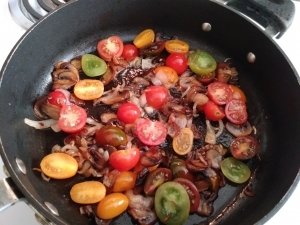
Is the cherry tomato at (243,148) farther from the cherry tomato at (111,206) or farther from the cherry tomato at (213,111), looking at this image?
the cherry tomato at (111,206)

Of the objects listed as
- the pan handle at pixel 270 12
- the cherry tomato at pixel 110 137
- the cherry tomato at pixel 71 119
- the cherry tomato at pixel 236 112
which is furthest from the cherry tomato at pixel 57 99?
the pan handle at pixel 270 12

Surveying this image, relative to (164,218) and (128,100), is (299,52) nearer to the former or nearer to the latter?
(128,100)

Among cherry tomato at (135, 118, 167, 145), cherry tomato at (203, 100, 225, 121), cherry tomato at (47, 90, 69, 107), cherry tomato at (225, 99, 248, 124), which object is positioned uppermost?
cherry tomato at (225, 99, 248, 124)

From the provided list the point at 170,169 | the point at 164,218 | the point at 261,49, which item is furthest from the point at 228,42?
the point at 164,218

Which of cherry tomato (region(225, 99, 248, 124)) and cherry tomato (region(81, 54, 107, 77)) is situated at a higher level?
cherry tomato (region(225, 99, 248, 124))

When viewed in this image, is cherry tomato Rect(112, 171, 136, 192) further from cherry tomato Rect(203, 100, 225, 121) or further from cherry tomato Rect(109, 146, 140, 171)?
cherry tomato Rect(203, 100, 225, 121)

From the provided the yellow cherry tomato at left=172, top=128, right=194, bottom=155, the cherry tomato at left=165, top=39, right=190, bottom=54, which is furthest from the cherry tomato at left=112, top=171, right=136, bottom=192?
the cherry tomato at left=165, top=39, right=190, bottom=54
